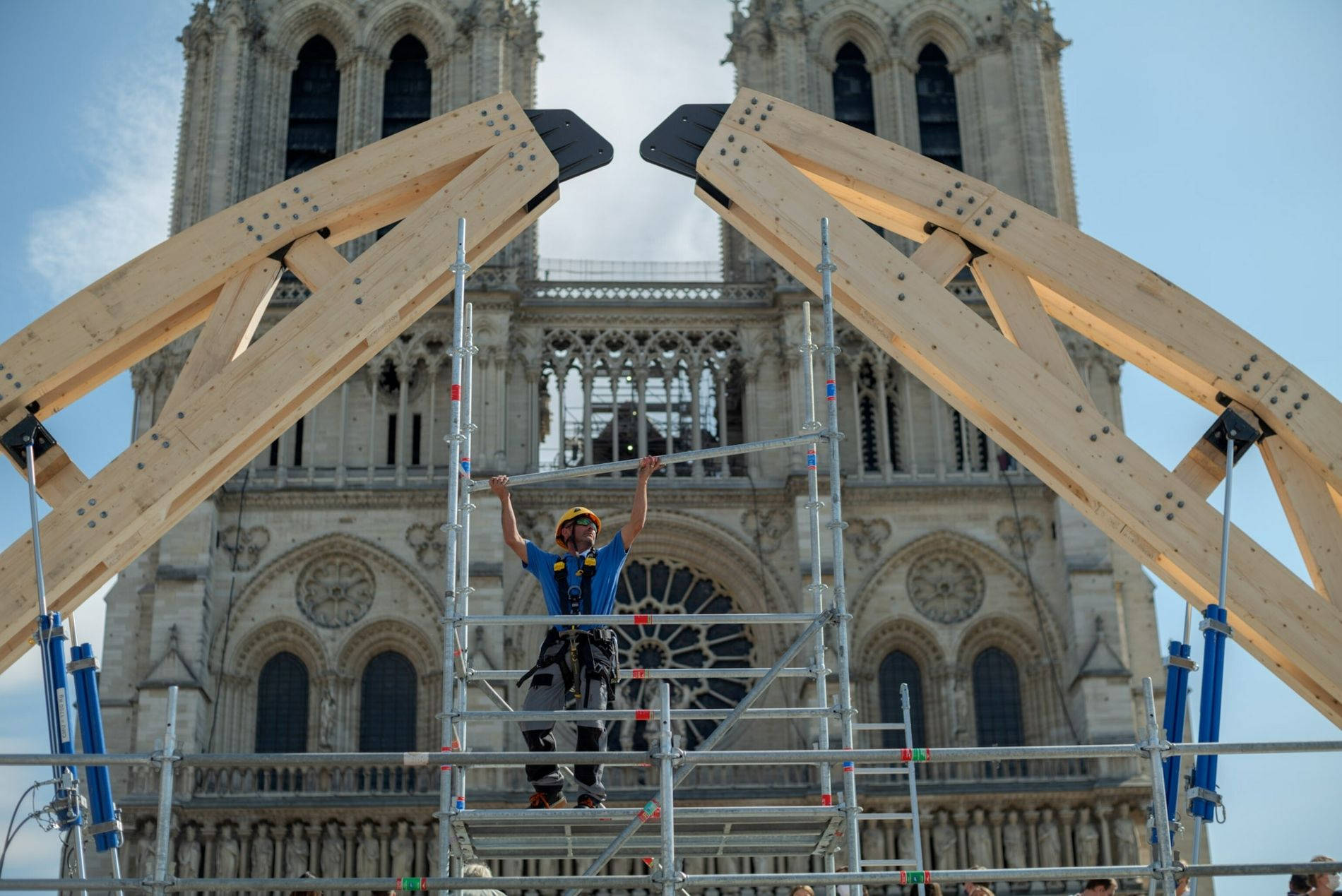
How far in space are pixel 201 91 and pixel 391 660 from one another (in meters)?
11.6

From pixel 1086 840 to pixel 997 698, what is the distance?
10.3 ft

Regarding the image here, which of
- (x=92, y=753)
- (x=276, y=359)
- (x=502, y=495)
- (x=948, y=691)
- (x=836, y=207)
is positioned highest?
(x=948, y=691)

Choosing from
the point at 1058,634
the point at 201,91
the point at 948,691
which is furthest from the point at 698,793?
the point at 201,91

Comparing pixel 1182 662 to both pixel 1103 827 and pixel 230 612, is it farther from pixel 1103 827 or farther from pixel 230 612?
pixel 230 612

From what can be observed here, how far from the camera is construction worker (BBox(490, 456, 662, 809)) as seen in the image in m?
9.88

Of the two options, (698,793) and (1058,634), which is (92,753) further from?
(1058,634)

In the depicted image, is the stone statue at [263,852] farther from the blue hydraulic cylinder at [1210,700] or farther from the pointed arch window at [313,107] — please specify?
the blue hydraulic cylinder at [1210,700]

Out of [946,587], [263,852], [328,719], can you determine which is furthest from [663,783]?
[946,587]

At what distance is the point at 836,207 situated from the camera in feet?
34.3

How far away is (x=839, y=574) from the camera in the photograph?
9867 mm

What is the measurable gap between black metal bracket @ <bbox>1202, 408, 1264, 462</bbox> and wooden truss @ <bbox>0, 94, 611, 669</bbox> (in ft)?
12.9

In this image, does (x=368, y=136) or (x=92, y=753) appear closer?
(x=92, y=753)

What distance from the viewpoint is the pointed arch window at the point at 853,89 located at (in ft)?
114

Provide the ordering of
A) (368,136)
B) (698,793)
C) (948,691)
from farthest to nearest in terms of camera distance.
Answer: (368,136), (948,691), (698,793)
